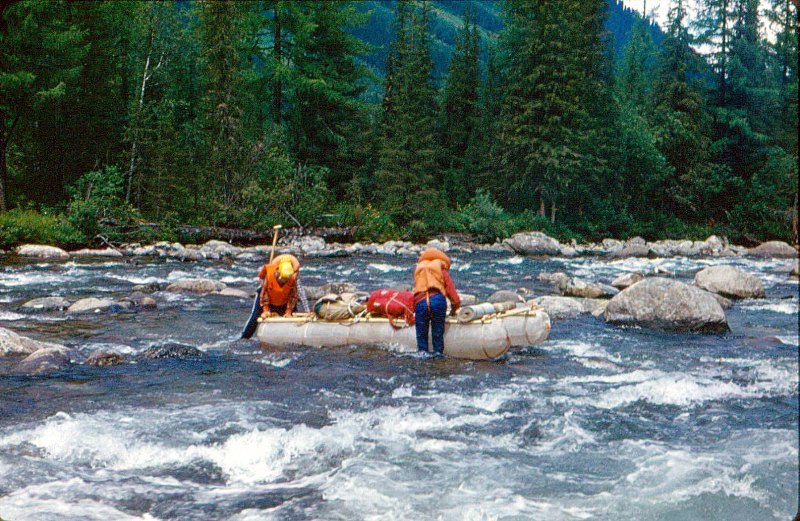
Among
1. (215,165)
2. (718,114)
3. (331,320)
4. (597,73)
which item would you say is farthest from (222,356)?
(718,114)

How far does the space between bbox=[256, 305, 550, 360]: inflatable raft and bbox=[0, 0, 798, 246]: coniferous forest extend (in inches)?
625

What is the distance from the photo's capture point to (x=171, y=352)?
9.23 meters

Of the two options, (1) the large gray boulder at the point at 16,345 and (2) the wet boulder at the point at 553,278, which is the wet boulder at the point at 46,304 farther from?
(2) the wet boulder at the point at 553,278

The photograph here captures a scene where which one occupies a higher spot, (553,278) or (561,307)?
(553,278)

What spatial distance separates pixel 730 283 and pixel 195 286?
437 inches

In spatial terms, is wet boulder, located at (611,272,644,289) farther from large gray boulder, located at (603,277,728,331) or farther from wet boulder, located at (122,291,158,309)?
wet boulder, located at (122,291,158,309)

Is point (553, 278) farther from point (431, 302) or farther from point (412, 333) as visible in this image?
A: point (431, 302)

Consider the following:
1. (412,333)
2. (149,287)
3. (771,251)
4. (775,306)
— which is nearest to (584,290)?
(775,306)

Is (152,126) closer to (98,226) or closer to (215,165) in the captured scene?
(215,165)

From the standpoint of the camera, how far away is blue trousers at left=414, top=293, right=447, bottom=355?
358 inches

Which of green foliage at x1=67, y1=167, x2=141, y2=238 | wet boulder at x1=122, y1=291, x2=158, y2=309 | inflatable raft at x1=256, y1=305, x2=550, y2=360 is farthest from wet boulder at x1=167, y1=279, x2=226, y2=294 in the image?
green foliage at x1=67, y1=167, x2=141, y2=238

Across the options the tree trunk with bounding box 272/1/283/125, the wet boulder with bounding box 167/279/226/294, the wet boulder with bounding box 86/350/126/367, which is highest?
the tree trunk with bounding box 272/1/283/125

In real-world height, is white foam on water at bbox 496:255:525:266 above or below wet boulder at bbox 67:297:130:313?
above

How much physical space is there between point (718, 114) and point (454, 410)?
3804cm
